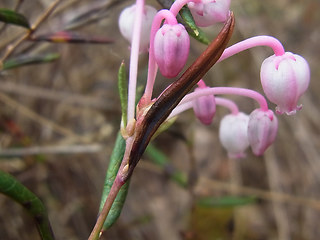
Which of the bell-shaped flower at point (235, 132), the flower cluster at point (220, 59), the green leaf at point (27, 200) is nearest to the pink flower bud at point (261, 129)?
the flower cluster at point (220, 59)

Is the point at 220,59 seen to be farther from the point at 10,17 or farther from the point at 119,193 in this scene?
the point at 10,17

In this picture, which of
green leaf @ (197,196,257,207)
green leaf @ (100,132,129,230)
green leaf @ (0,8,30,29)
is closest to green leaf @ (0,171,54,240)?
green leaf @ (100,132,129,230)

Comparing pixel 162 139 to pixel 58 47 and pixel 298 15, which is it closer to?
pixel 58 47

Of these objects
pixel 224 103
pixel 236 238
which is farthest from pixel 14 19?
pixel 236 238

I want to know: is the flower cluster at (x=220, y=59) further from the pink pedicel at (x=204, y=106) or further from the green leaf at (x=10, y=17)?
the green leaf at (x=10, y=17)

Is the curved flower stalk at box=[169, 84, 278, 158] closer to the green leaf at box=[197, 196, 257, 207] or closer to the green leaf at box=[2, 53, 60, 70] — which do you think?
the green leaf at box=[2, 53, 60, 70]

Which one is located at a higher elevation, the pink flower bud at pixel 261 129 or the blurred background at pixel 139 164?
the pink flower bud at pixel 261 129
